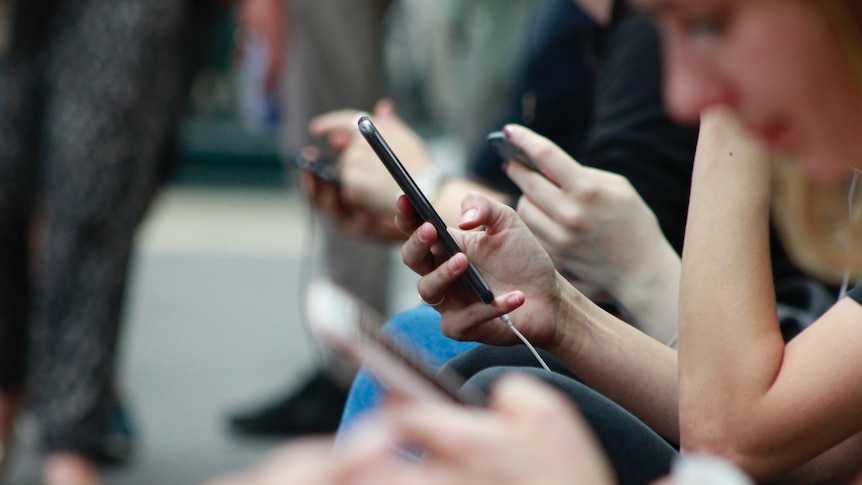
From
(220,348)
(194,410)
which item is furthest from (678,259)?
(220,348)

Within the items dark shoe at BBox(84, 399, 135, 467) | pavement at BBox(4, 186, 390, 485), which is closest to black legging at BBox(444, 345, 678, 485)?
dark shoe at BBox(84, 399, 135, 467)

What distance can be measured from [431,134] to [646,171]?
16.3 ft

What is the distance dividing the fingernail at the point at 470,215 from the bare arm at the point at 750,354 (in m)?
0.19

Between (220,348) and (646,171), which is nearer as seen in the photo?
(646,171)

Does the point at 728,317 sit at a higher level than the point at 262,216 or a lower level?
higher

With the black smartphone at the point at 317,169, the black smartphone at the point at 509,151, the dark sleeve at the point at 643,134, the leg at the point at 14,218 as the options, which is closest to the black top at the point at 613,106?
the dark sleeve at the point at 643,134

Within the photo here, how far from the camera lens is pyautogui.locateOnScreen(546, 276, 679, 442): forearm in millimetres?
1065

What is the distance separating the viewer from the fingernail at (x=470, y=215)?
41.6 inches

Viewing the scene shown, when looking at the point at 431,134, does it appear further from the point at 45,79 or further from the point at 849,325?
the point at 849,325

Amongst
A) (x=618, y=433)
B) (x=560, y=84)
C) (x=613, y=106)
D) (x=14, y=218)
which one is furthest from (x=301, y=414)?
(x=618, y=433)

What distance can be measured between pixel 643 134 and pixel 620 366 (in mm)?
393

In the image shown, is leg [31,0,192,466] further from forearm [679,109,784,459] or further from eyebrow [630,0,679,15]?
eyebrow [630,0,679,15]

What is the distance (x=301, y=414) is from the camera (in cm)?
297

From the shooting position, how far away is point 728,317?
955mm
